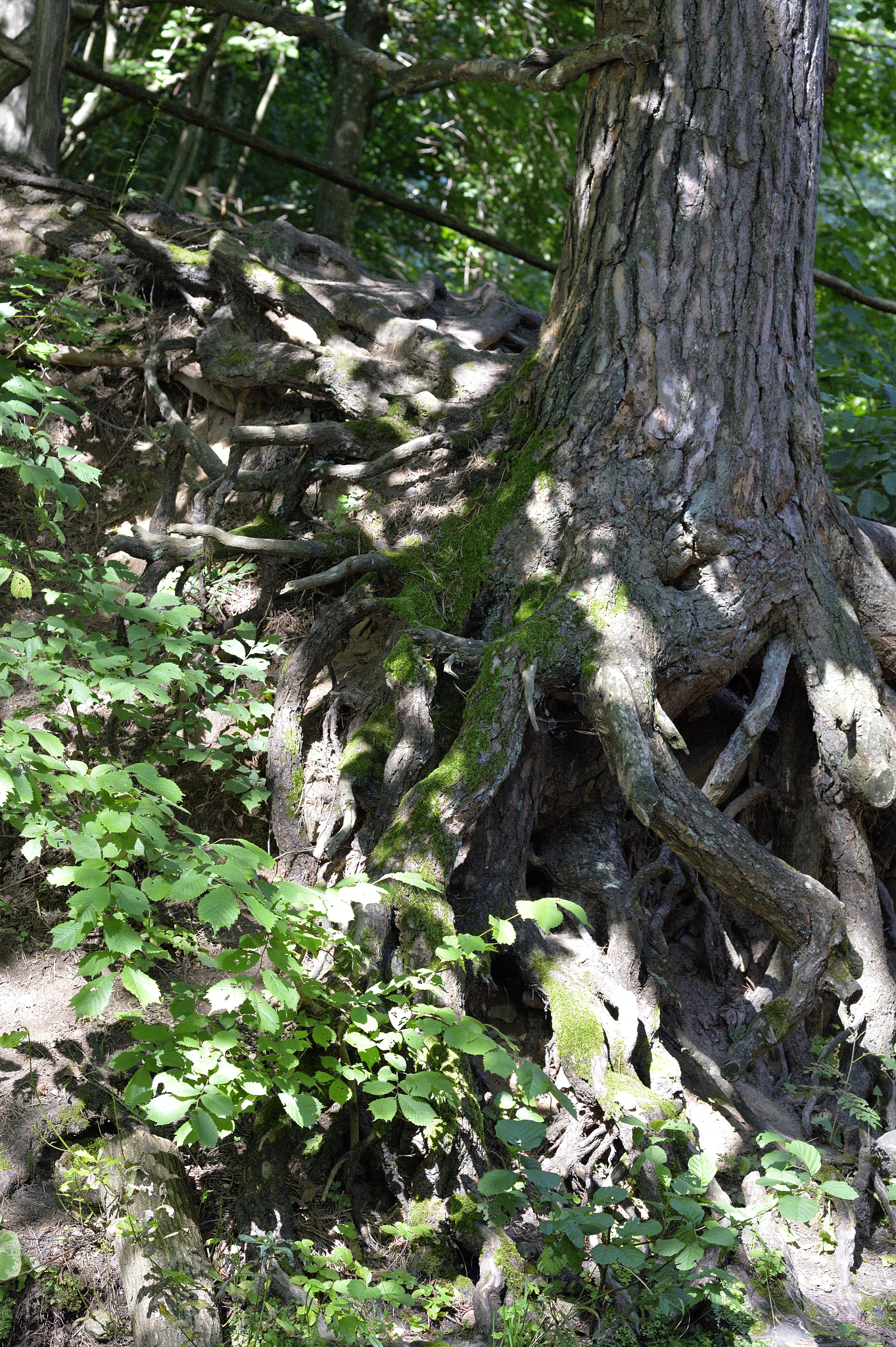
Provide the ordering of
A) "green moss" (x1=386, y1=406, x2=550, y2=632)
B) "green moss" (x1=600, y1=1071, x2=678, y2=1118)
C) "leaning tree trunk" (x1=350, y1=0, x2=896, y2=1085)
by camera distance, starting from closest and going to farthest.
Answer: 1. "green moss" (x1=600, y1=1071, x2=678, y2=1118)
2. "leaning tree trunk" (x1=350, y1=0, x2=896, y2=1085)
3. "green moss" (x1=386, y1=406, x2=550, y2=632)

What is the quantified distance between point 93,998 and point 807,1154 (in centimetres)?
193

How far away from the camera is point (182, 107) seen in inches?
266

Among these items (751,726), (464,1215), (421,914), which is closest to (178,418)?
(421,914)

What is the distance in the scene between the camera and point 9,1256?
2.29 metres

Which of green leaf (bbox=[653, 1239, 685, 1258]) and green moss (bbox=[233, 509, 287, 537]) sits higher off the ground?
green moss (bbox=[233, 509, 287, 537])

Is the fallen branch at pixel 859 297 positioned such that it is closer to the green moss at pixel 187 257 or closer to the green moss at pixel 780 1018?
the green moss at pixel 187 257

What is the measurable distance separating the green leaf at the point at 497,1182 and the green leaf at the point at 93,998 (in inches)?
42.3

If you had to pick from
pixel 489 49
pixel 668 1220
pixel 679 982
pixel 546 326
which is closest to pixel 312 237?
pixel 546 326

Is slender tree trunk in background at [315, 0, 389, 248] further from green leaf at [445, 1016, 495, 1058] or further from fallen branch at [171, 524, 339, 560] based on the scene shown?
green leaf at [445, 1016, 495, 1058]

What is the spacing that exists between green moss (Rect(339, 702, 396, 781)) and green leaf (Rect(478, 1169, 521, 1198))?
5.15ft

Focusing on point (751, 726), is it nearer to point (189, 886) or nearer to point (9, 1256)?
point (189, 886)

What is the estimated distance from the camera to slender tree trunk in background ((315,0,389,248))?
378 inches

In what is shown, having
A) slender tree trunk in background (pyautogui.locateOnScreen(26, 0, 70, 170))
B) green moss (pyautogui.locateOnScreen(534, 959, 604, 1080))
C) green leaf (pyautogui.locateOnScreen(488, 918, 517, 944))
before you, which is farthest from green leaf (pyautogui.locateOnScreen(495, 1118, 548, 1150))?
slender tree trunk in background (pyautogui.locateOnScreen(26, 0, 70, 170))

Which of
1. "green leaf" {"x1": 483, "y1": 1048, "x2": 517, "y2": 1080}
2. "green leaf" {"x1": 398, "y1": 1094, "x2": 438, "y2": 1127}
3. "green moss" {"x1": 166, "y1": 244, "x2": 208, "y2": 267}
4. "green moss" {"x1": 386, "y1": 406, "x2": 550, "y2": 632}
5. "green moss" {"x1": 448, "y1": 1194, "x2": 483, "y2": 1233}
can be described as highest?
"green moss" {"x1": 166, "y1": 244, "x2": 208, "y2": 267}
